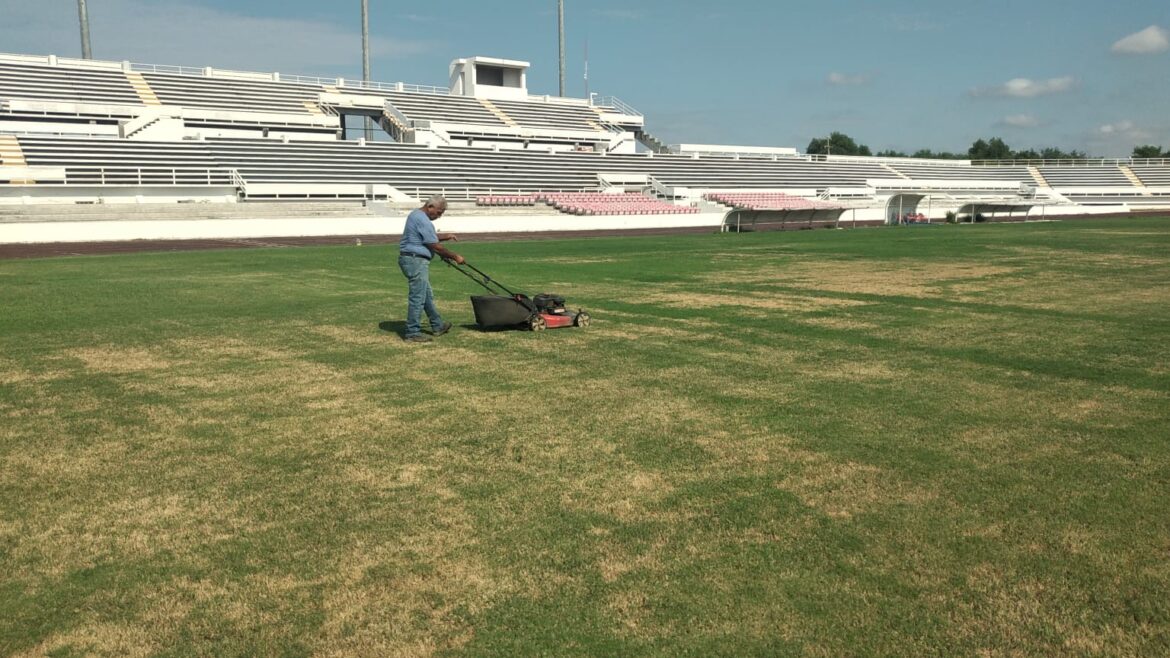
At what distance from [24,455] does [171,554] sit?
2179 millimetres

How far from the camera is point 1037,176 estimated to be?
2842 inches

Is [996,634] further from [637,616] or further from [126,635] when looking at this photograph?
[126,635]

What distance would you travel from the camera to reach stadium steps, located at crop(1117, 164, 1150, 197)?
228 ft

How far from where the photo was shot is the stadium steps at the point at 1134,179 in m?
69.5

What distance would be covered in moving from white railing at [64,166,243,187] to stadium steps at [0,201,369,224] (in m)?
3.14

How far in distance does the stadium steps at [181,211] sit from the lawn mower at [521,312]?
91.9 feet

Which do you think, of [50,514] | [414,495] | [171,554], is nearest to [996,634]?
[414,495]

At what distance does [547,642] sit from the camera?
3.10 m

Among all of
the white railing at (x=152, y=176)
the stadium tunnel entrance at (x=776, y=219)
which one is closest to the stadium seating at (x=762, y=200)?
the stadium tunnel entrance at (x=776, y=219)

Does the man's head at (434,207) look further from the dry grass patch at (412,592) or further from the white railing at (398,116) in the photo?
the white railing at (398,116)

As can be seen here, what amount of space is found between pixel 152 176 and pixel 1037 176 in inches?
2651

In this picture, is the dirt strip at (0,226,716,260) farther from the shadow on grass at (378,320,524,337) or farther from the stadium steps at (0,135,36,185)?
the shadow on grass at (378,320,524,337)

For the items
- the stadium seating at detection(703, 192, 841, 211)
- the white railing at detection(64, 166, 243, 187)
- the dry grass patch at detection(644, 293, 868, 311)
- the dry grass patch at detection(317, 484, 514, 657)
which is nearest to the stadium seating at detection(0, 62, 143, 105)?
the white railing at detection(64, 166, 243, 187)

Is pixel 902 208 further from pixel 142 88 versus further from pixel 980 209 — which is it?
pixel 142 88
